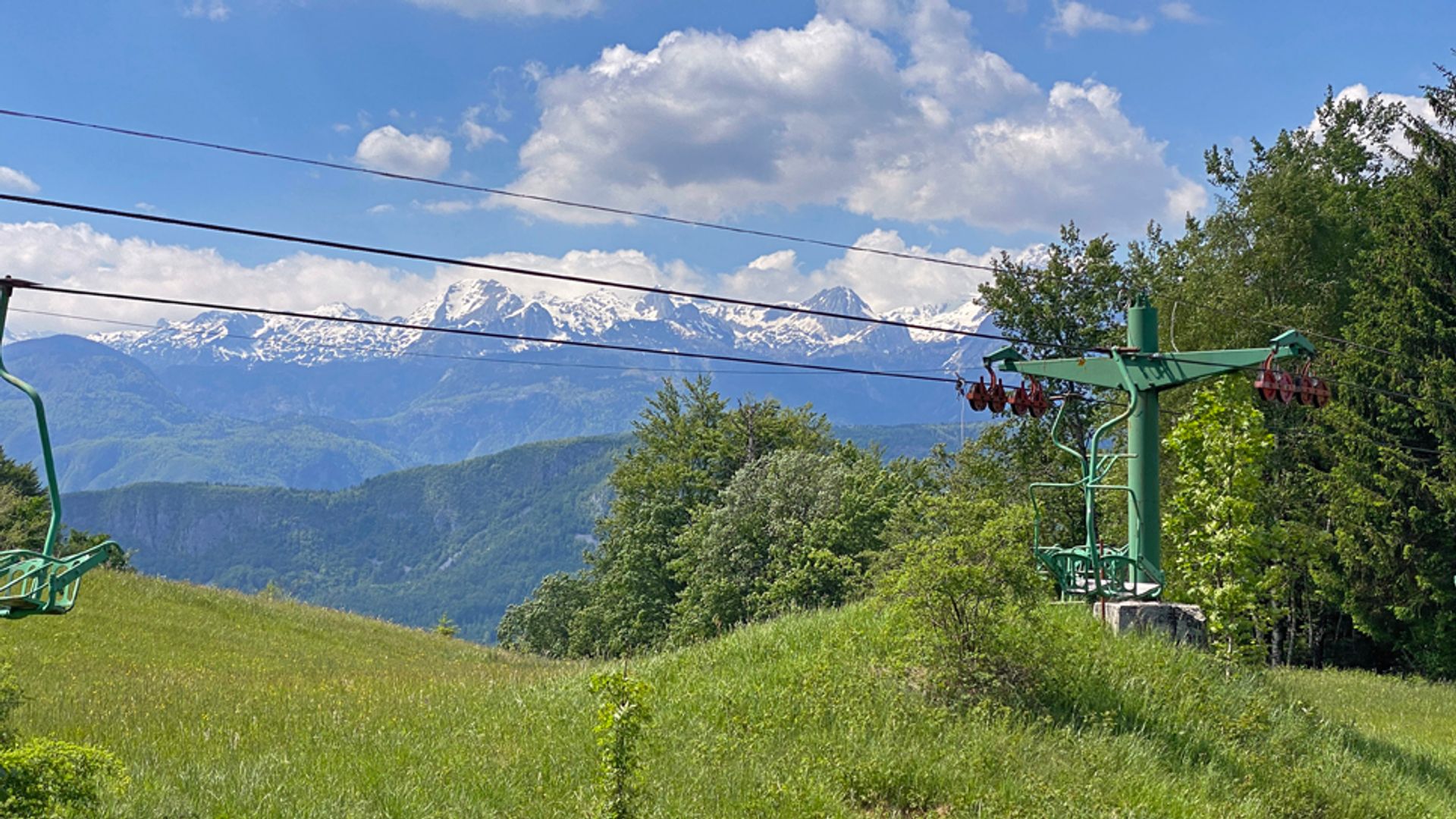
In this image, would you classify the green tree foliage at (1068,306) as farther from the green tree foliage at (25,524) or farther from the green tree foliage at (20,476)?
the green tree foliage at (20,476)

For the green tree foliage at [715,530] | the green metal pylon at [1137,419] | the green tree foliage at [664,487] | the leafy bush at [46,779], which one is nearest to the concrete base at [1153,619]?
the green metal pylon at [1137,419]

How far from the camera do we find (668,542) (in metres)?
52.4

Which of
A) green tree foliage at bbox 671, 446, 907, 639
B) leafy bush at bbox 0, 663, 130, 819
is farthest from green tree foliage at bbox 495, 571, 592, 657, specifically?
leafy bush at bbox 0, 663, 130, 819

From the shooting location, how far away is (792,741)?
31.4 ft

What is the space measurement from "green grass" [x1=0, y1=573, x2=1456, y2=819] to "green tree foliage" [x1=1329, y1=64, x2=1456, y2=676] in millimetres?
15344

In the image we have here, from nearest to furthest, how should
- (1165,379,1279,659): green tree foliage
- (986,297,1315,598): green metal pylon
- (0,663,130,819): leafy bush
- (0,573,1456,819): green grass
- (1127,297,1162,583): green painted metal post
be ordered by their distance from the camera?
(0,663,130,819): leafy bush → (0,573,1456,819): green grass → (986,297,1315,598): green metal pylon → (1127,297,1162,583): green painted metal post → (1165,379,1279,659): green tree foliage

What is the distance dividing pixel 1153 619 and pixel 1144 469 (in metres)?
2.00

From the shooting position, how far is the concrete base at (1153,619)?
13.4m

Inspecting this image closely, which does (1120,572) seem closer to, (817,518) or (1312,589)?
(1312,589)

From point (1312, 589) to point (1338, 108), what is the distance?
64.0 feet

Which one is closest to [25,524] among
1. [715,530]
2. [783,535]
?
[715,530]

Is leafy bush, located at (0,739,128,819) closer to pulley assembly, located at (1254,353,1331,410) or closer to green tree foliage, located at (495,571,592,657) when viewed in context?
pulley assembly, located at (1254,353,1331,410)

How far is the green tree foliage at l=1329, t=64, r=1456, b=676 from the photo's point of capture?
92.6 ft

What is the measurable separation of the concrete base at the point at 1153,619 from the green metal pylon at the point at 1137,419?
0.19 m
